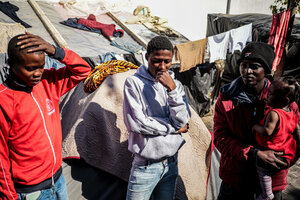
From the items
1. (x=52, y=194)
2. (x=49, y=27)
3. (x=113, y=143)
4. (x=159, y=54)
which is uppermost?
(x=159, y=54)

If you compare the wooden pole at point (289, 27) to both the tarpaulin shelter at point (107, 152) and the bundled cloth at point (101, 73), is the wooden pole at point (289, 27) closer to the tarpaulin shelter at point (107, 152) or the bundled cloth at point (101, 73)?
the tarpaulin shelter at point (107, 152)

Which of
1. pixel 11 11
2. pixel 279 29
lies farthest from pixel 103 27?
pixel 279 29

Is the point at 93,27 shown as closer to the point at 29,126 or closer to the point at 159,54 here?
the point at 159,54

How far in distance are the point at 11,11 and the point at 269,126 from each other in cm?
650

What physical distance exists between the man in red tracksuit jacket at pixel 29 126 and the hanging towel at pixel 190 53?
154 inches

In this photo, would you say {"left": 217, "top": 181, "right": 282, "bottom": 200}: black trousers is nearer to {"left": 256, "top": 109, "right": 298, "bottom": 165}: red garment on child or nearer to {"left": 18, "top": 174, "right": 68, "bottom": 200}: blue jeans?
{"left": 256, "top": 109, "right": 298, "bottom": 165}: red garment on child

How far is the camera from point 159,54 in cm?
172

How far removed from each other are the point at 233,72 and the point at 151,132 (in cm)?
963

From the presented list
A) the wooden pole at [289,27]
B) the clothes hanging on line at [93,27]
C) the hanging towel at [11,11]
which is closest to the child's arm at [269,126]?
the clothes hanging on line at [93,27]

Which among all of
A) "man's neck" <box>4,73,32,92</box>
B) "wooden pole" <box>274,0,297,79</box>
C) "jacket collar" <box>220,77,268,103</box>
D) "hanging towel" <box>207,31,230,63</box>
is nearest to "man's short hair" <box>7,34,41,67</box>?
"man's neck" <box>4,73,32,92</box>

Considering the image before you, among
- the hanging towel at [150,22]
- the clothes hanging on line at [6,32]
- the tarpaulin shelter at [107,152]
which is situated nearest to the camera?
the tarpaulin shelter at [107,152]

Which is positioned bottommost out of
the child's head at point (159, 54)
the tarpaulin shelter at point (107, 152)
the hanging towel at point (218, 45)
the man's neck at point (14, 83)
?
the tarpaulin shelter at point (107, 152)

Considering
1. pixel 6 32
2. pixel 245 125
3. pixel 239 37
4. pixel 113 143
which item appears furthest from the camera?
pixel 239 37

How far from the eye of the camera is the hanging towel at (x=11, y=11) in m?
5.37
